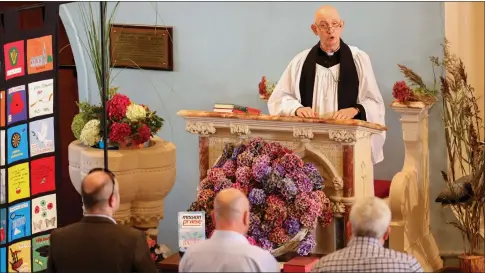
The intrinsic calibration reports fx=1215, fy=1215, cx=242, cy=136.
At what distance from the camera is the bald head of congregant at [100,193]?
594 centimetres

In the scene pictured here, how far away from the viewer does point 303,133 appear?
8055 millimetres

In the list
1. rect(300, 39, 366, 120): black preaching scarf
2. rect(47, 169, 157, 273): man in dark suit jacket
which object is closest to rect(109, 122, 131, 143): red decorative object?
rect(300, 39, 366, 120): black preaching scarf

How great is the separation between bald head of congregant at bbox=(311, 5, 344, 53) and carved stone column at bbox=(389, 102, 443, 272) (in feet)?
2.31

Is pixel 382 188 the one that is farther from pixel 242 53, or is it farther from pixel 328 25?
pixel 242 53

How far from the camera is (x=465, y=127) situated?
369 inches

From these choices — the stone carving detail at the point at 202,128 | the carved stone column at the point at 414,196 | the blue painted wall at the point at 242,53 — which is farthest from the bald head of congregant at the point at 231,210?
the blue painted wall at the point at 242,53

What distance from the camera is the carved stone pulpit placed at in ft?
26.2

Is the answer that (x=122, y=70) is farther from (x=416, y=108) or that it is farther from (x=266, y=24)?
(x=416, y=108)

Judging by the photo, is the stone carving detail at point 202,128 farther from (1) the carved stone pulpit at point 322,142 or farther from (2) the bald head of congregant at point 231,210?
(2) the bald head of congregant at point 231,210

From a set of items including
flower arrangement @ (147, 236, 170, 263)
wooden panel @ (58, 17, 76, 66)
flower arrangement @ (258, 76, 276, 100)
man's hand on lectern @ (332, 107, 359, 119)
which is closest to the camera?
man's hand on lectern @ (332, 107, 359, 119)

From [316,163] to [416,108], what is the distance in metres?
1.34

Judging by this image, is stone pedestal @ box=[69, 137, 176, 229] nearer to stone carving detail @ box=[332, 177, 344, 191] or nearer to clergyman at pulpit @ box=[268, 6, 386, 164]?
clergyman at pulpit @ box=[268, 6, 386, 164]

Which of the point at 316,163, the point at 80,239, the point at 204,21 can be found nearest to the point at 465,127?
the point at 316,163

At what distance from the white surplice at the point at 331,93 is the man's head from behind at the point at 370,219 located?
10.3ft
